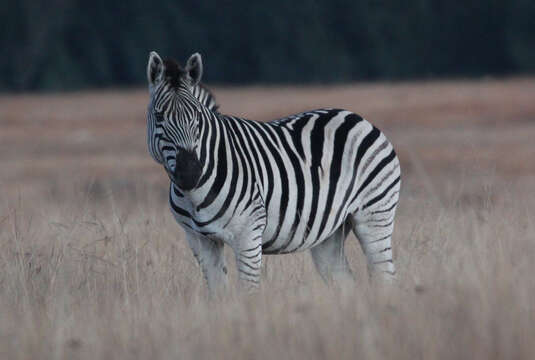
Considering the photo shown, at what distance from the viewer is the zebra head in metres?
5.19

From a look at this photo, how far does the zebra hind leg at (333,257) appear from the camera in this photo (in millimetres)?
6332

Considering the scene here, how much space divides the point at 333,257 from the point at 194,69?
1.71m

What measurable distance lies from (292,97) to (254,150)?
18531mm

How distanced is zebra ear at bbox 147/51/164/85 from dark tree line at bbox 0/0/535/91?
20.3 m

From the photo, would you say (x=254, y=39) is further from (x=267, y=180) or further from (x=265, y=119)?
(x=267, y=180)

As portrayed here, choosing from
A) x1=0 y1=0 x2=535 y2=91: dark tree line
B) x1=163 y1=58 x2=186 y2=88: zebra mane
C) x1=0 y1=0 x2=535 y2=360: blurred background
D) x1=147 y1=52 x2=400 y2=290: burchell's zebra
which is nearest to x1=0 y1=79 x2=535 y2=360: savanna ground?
x1=0 y1=0 x2=535 y2=360: blurred background

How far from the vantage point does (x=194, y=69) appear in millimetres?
5523

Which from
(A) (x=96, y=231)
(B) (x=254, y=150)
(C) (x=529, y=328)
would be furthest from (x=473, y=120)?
(C) (x=529, y=328)

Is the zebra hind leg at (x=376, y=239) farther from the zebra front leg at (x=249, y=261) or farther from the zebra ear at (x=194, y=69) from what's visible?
the zebra ear at (x=194, y=69)

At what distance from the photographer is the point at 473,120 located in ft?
68.0

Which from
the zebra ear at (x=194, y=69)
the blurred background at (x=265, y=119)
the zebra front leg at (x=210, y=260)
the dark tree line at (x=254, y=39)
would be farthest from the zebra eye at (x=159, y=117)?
the dark tree line at (x=254, y=39)

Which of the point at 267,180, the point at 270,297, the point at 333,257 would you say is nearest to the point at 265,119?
the point at 333,257

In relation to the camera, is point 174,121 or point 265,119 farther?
point 265,119

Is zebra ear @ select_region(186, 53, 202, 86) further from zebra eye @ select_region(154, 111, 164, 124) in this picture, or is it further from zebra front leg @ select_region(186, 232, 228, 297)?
zebra front leg @ select_region(186, 232, 228, 297)
